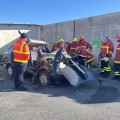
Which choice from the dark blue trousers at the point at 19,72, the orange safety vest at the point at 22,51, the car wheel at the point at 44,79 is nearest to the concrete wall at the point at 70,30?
the car wheel at the point at 44,79

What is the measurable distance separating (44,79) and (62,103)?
92.8 inches

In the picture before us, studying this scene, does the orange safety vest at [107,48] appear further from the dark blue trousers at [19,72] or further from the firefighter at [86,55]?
the dark blue trousers at [19,72]

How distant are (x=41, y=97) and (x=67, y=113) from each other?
1777 mm

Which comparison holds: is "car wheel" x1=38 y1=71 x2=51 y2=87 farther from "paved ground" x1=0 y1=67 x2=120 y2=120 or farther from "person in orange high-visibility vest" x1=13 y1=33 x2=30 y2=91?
"person in orange high-visibility vest" x1=13 y1=33 x2=30 y2=91

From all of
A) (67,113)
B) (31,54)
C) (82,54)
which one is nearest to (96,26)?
(82,54)

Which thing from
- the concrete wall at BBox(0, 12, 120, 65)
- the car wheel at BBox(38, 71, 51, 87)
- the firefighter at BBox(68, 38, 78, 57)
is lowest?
the car wheel at BBox(38, 71, 51, 87)

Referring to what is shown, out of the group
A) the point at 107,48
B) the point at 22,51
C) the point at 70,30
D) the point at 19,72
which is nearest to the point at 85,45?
the point at 107,48

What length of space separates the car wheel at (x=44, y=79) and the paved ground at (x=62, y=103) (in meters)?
0.37

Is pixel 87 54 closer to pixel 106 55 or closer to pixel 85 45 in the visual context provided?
pixel 85 45

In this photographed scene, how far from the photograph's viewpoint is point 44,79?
905 centimetres

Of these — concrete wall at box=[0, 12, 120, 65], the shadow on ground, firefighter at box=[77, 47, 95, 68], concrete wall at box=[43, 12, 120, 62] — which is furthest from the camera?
concrete wall at box=[0, 12, 120, 65]

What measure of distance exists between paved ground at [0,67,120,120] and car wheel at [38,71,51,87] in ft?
1.21

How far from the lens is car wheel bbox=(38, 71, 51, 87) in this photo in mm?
8945

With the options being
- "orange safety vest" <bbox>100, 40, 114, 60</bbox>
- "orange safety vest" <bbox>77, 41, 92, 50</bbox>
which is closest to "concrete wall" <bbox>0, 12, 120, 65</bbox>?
"orange safety vest" <bbox>77, 41, 92, 50</bbox>
